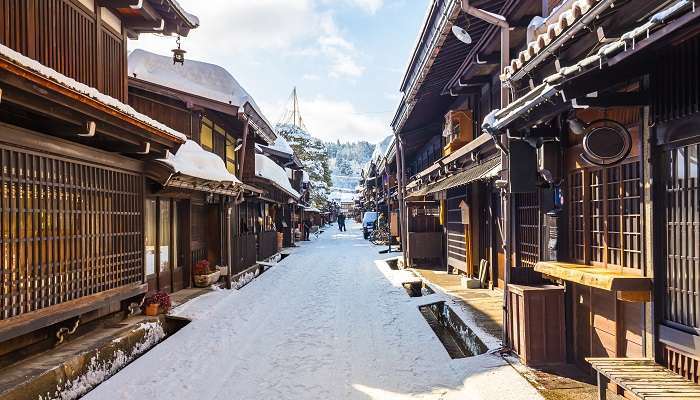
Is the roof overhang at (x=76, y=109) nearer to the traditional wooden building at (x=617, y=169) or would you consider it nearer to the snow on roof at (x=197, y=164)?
the snow on roof at (x=197, y=164)

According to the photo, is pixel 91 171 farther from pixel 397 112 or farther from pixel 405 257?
pixel 405 257

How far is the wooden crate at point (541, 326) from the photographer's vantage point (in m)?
6.47

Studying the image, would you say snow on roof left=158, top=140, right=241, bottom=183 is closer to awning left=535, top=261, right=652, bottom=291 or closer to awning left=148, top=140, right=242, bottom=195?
awning left=148, top=140, right=242, bottom=195

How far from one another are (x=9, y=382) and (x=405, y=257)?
1561cm

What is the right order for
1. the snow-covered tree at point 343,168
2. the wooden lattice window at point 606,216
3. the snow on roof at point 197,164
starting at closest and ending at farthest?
1. the wooden lattice window at point 606,216
2. the snow on roof at point 197,164
3. the snow-covered tree at point 343,168

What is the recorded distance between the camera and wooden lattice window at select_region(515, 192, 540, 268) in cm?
756

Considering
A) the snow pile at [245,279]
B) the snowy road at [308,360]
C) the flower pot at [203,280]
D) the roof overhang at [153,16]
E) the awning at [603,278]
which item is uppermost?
the roof overhang at [153,16]

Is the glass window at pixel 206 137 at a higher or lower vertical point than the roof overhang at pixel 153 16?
lower

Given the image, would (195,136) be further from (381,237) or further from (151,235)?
(381,237)

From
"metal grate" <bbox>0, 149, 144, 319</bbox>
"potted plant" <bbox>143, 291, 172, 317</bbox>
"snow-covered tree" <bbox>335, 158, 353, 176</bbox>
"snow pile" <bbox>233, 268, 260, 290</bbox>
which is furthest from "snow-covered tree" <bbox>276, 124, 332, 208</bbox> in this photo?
"snow-covered tree" <bbox>335, 158, 353, 176</bbox>

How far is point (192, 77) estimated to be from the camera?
15289 millimetres

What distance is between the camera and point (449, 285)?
1370 cm

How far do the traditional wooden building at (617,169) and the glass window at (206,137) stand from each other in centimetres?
1066

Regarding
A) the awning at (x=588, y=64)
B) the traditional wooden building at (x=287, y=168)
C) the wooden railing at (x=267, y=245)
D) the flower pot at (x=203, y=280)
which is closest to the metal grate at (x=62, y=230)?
the flower pot at (x=203, y=280)
